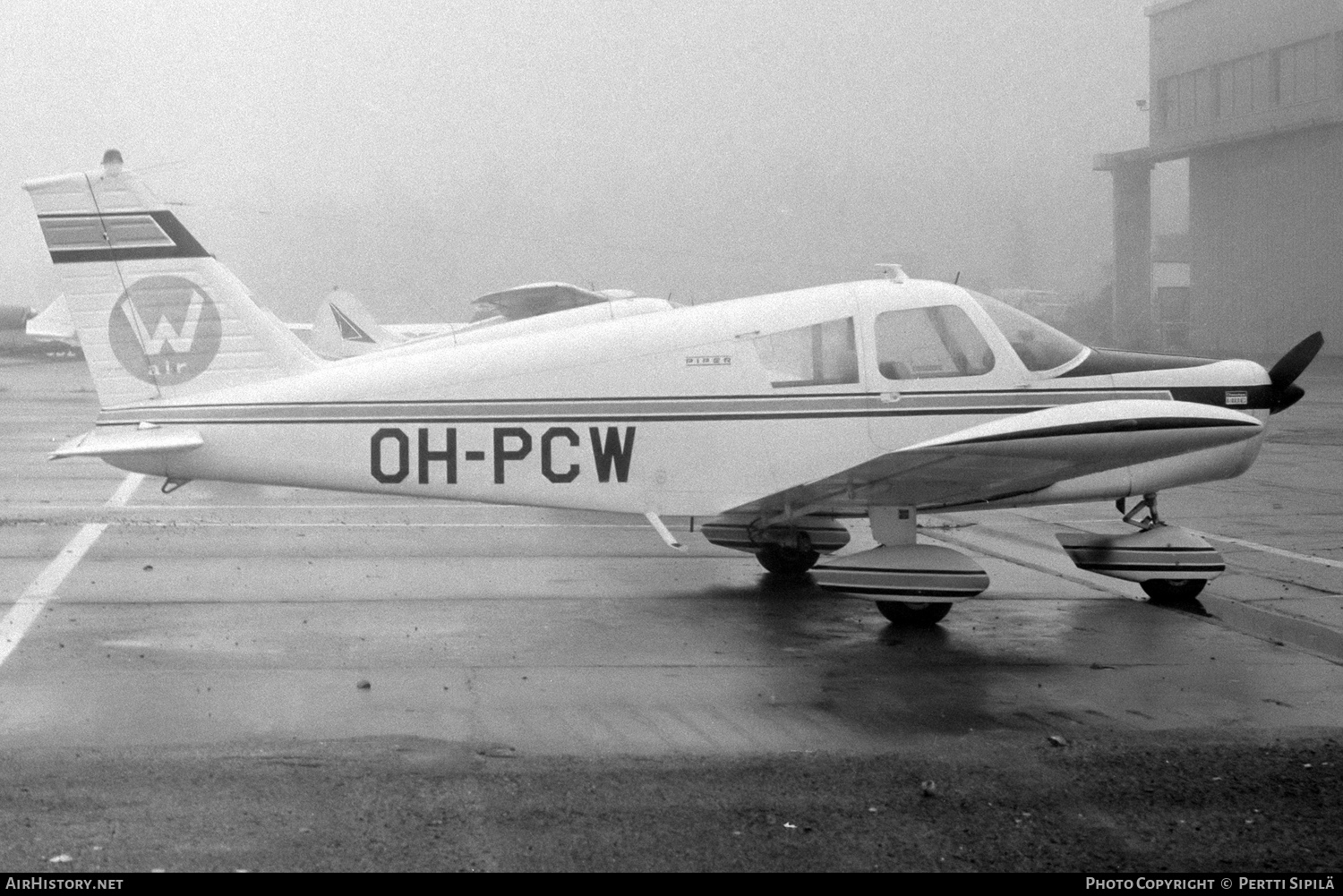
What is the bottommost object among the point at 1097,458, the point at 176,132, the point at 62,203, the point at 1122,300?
the point at 1122,300

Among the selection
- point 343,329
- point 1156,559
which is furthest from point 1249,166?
point 1156,559

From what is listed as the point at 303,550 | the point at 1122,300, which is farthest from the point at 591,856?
the point at 1122,300

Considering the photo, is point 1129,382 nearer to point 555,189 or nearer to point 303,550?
point 303,550

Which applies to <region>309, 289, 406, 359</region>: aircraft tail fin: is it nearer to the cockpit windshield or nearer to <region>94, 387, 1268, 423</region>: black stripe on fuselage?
<region>94, 387, 1268, 423</region>: black stripe on fuselage

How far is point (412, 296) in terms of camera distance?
265 ft

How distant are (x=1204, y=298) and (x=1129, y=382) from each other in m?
48.0

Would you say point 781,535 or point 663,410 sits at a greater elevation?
point 663,410

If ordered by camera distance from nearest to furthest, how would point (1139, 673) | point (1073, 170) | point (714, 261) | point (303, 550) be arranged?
point (1139, 673)
point (303, 550)
point (714, 261)
point (1073, 170)

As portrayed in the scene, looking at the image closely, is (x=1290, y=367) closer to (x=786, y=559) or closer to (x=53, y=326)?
(x=786, y=559)

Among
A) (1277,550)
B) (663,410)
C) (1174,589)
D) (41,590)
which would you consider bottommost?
(1277,550)

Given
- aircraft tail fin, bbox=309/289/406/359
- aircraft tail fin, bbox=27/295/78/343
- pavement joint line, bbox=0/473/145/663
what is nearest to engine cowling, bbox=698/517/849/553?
pavement joint line, bbox=0/473/145/663

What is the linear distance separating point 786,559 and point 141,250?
5.11m

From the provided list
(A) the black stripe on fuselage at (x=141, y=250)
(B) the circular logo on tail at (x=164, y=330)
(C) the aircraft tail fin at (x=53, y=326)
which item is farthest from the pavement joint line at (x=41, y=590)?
(C) the aircraft tail fin at (x=53, y=326)

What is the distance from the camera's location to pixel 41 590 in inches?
382
